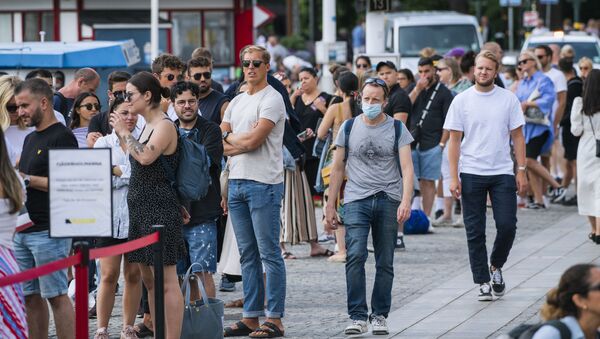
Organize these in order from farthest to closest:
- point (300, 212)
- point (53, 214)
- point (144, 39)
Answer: point (144, 39), point (300, 212), point (53, 214)

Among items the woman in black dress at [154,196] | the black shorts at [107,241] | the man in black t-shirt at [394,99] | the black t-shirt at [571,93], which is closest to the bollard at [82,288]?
the woman in black dress at [154,196]

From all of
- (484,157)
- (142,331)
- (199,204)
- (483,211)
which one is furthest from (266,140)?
(483,211)

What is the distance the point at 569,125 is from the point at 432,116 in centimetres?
275

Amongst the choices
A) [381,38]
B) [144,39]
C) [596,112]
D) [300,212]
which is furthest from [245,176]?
[144,39]

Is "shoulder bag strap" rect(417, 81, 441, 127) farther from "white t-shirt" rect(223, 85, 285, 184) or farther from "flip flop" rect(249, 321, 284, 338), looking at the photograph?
"flip flop" rect(249, 321, 284, 338)

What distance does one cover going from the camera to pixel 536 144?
685 inches

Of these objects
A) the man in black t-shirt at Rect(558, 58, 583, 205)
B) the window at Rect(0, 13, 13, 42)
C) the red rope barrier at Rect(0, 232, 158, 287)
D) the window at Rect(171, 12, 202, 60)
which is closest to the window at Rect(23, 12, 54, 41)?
the window at Rect(0, 13, 13, 42)

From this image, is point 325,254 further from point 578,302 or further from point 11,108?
point 578,302

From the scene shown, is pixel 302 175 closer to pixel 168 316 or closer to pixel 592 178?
pixel 592 178

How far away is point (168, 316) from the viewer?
8.53 m

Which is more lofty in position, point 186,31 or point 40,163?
point 186,31

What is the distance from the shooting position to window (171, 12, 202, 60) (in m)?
35.3

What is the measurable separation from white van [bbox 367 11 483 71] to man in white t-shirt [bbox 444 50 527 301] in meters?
16.4

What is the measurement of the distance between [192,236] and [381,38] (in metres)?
11.1
